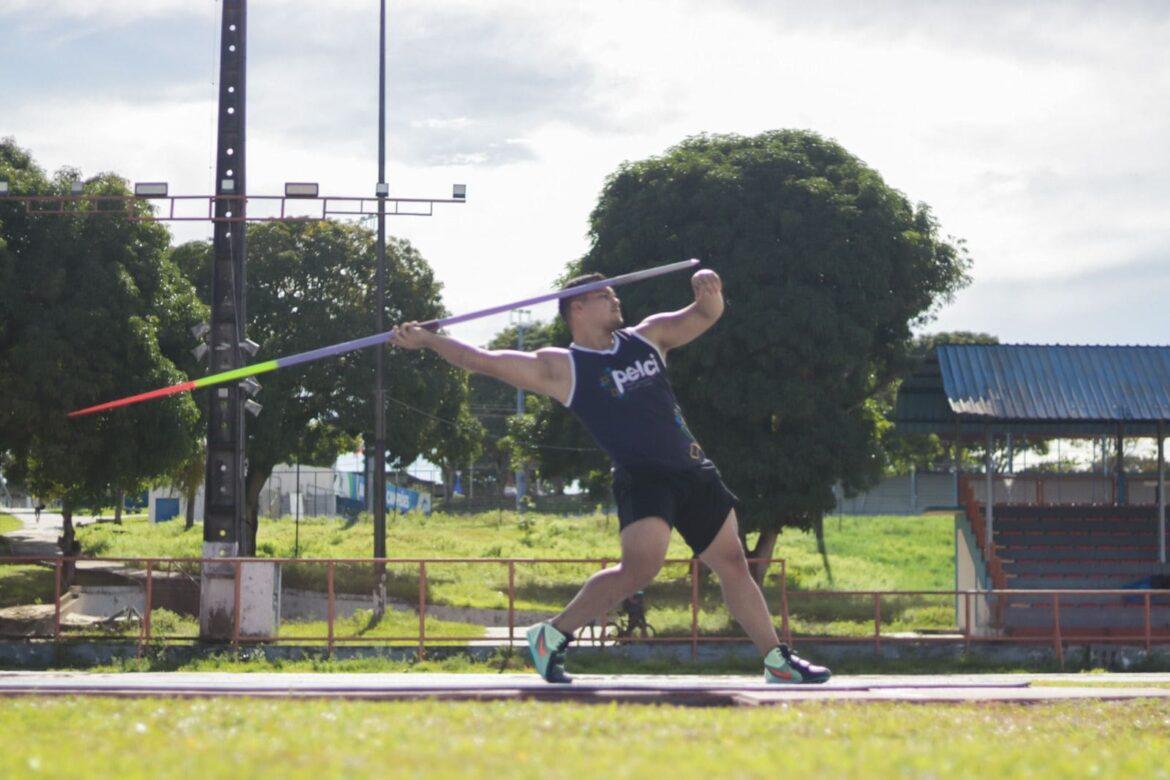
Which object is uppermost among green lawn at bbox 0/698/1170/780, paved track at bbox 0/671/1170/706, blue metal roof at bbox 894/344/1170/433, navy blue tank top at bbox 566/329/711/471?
blue metal roof at bbox 894/344/1170/433

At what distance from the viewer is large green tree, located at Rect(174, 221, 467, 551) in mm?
36344

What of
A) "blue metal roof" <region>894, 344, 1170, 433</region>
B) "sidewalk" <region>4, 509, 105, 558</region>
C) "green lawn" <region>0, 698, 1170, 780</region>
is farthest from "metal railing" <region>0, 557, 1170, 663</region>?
"green lawn" <region>0, 698, 1170, 780</region>

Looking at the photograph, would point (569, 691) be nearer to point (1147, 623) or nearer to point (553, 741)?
point (553, 741)

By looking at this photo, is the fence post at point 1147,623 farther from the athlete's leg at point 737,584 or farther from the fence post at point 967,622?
the athlete's leg at point 737,584

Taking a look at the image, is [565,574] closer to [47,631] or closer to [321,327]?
[321,327]

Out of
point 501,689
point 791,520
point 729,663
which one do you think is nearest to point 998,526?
point 791,520

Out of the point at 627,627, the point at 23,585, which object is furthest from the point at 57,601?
the point at 23,585

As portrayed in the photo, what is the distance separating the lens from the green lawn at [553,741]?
4.48 metres

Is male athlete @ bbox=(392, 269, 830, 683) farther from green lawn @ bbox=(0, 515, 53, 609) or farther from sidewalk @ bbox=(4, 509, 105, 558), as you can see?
sidewalk @ bbox=(4, 509, 105, 558)

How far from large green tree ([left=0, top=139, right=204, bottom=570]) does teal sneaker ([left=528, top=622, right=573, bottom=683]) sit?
67.6 feet

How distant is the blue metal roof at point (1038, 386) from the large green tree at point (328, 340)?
1335 centimetres

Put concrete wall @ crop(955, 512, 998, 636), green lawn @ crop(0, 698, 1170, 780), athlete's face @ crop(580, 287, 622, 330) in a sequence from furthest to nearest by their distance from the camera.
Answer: concrete wall @ crop(955, 512, 998, 636) → athlete's face @ crop(580, 287, 622, 330) → green lawn @ crop(0, 698, 1170, 780)

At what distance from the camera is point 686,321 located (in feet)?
24.7

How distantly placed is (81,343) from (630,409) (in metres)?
21.3
